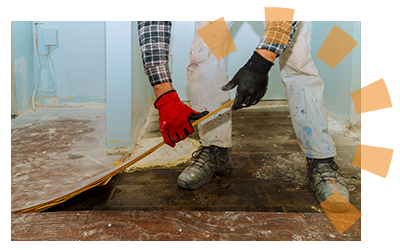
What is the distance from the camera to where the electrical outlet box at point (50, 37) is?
2.85m

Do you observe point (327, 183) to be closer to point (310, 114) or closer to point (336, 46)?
point (310, 114)

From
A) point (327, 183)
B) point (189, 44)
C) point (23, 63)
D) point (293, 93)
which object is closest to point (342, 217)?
point (327, 183)

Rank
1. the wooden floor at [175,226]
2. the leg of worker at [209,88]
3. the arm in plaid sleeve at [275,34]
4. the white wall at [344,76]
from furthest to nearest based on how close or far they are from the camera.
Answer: the white wall at [344,76]
the leg of worker at [209,88]
the arm in plaid sleeve at [275,34]
the wooden floor at [175,226]

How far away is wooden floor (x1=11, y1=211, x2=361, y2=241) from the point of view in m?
0.93

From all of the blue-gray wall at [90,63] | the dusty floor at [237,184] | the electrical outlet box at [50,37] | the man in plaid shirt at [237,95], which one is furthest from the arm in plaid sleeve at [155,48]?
the electrical outlet box at [50,37]

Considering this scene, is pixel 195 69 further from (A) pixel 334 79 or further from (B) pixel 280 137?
(A) pixel 334 79

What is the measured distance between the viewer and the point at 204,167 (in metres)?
1.36

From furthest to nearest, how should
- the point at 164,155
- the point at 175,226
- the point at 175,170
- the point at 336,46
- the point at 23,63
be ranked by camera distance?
the point at 23,63 → the point at 336,46 → the point at 164,155 → the point at 175,170 → the point at 175,226

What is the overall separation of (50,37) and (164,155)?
6.51 feet

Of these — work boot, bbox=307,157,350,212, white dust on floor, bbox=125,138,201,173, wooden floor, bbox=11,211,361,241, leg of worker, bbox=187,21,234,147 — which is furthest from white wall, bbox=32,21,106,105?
work boot, bbox=307,157,350,212

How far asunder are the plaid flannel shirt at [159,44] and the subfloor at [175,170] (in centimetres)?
48

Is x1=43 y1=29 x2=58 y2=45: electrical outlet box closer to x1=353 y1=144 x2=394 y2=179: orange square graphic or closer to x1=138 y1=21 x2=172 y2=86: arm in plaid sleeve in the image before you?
x1=138 y1=21 x2=172 y2=86: arm in plaid sleeve

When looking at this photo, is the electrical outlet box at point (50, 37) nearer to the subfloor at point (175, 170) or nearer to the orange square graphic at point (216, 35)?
the subfloor at point (175, 170)

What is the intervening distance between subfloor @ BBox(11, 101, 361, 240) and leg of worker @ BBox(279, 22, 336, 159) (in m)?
0.19
